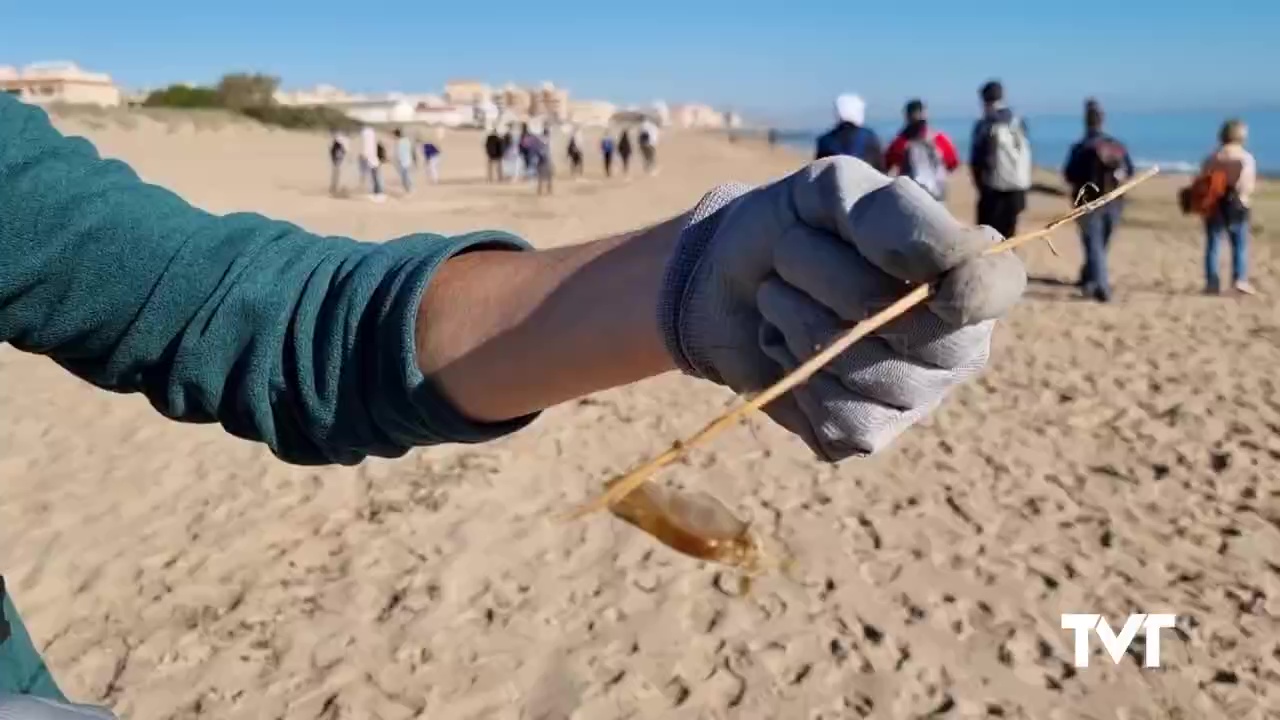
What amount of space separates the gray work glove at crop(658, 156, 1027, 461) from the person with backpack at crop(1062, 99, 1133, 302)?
25.8ft

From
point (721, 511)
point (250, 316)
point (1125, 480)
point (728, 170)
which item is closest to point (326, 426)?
point (250, 316)

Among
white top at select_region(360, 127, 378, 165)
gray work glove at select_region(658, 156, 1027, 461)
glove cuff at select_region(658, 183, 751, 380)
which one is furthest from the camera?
white top at select_region(360, 127, 378, 165)

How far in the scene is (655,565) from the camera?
426 centimetres

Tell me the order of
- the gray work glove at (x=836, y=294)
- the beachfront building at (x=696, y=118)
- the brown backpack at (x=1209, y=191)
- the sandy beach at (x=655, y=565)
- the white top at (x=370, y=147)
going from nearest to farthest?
the gray work glove at (x=836, y=294) < the sandy beach at (x=655, y=565) < the brown backpack at (x=1209, y=191) < the white top at (x=370, y=147) < the beachfront building at (x=696, y=118)

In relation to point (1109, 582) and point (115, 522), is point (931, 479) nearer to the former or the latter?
point (1109, 582)

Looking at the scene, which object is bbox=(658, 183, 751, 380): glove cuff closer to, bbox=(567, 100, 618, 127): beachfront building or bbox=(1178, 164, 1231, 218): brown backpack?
bbox=(1178, 164, 1231, 218): brown backpack

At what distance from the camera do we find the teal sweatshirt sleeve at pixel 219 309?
1.34 meters

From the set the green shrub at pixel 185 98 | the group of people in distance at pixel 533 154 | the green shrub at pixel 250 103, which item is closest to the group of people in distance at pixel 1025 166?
the group of people in distance at pixel 533 154

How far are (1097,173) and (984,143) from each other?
3.42 ft

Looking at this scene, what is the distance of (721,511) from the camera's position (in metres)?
1.76

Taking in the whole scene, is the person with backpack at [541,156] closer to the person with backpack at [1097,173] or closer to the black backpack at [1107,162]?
the person with backpack at [1097,173]

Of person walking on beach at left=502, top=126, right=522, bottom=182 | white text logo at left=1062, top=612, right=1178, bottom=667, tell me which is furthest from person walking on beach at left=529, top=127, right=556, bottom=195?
white text logo at left=1062, top=612, right=1178, bottom=667

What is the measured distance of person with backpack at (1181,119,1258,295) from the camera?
9390mm

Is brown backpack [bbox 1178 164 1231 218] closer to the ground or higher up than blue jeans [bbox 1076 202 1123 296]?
higher up
